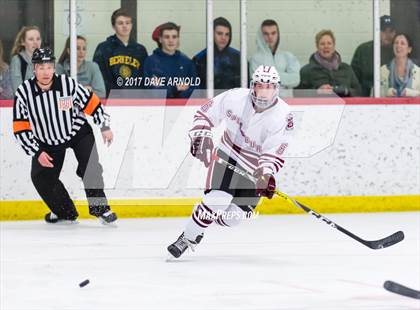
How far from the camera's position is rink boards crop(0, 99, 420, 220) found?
686 cm

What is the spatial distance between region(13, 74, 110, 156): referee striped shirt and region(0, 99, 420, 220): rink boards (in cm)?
29

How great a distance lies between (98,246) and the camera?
5.67 m

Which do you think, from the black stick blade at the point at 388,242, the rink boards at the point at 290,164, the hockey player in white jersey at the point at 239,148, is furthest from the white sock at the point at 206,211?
the rink boards at the point at 290,164

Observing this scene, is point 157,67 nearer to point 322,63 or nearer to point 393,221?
point 322,63

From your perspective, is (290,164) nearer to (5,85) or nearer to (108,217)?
(108,217)

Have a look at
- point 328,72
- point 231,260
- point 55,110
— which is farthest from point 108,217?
point 328,72

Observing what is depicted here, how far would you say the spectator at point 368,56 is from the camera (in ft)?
23.9

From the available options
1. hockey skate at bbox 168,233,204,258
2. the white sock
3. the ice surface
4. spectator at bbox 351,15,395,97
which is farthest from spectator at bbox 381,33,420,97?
hockey skate at bbox 168,233,204,258

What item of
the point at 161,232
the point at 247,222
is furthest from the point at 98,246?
the point at 247,222

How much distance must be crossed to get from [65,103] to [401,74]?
2.22 metres

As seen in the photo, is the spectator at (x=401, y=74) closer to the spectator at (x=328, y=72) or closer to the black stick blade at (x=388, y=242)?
the spectator at (x=328, y=72)

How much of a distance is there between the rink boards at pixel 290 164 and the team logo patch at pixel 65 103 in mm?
402

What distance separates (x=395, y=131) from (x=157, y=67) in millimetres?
1534

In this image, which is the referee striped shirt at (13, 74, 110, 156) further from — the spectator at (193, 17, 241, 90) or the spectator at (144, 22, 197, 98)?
the spectator at (193, 17, 241, 90)
